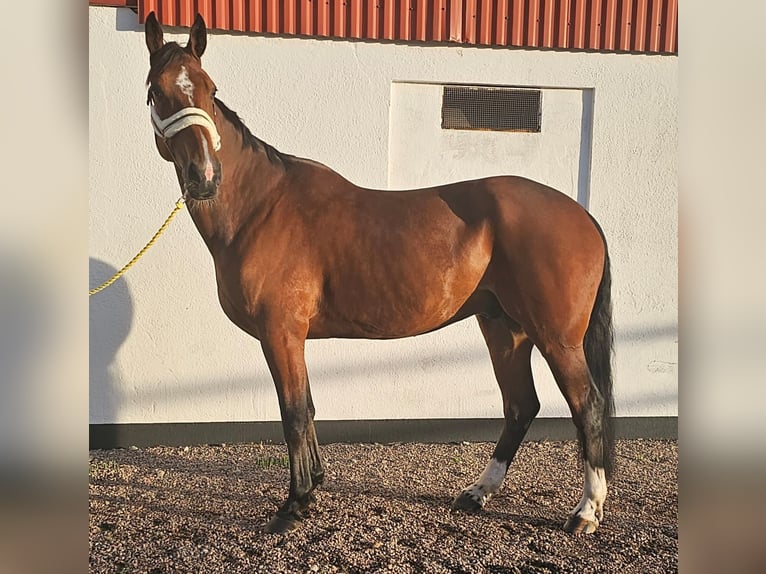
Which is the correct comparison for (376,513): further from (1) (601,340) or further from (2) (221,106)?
(2) (221,106)

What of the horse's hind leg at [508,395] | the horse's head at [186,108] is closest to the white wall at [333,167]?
the horse's hind leg at [508,395]

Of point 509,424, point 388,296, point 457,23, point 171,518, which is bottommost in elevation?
point 171,518

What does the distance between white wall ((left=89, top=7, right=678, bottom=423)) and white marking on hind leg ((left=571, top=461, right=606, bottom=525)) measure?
135 centimetres

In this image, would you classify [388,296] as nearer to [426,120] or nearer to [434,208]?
[434,208]

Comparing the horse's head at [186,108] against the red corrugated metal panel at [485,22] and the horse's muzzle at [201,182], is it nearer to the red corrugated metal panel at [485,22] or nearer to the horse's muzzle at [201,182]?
the horse's muzzle at [201,182]

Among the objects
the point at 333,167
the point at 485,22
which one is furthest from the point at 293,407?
the point at 485,22

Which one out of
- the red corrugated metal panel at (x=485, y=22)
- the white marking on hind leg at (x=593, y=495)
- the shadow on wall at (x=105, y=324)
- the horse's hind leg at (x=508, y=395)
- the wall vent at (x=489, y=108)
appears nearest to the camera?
Result: the white marking on hind leg at (x=593, y=495)

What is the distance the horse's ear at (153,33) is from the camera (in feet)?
7.36

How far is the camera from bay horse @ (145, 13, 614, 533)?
2477mm

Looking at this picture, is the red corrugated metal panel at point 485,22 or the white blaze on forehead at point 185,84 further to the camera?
the red corrugated metal panel at point 485,22

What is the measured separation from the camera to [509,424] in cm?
288

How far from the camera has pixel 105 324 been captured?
3.61 m
